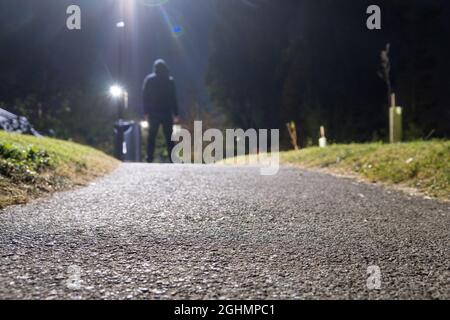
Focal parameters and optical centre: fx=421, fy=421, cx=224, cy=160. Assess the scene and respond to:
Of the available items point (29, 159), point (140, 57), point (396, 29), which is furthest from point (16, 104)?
point (140, 57)

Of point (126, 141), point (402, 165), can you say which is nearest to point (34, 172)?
point (402, 165)

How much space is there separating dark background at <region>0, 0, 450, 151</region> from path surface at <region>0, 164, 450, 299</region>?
30.4ft

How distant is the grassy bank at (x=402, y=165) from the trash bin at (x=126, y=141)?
6.47m

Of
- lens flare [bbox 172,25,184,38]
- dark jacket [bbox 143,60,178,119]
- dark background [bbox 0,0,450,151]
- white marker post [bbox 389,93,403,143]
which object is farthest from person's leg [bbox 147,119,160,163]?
lens flare [bbox 172,25,184,38]

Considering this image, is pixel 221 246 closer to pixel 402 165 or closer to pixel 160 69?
pixel 402 165

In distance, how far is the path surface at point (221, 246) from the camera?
152cm

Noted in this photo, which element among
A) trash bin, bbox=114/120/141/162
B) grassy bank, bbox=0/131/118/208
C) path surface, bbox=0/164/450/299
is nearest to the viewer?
path surface, bbox=0/164/450/299

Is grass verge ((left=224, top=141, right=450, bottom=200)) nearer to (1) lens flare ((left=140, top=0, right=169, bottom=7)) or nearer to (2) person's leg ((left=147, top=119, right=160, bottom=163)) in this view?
(2) person's leg ((left=147, top=119, right=160, bottom=163))

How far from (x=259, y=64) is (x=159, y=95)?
13.3 metres

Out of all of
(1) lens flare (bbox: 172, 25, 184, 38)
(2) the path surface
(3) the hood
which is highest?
(1) lens flare (bbox: 172, 25, 184, 38)

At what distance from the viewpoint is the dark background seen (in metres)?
12.2

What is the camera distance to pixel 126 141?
12.3 m

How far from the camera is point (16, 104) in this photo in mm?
11156

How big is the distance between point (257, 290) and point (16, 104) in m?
11.3
